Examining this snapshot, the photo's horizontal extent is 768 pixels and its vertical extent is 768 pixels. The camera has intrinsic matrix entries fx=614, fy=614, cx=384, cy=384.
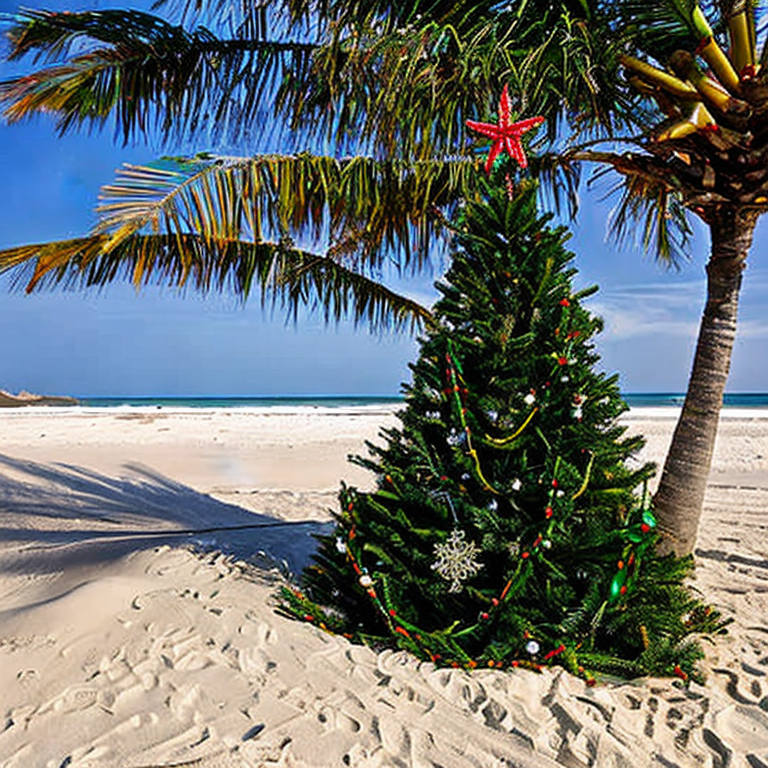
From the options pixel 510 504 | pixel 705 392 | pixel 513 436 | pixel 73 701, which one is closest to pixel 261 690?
pixel 73 701

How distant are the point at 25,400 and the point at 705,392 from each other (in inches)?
2023

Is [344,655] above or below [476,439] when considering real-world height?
below

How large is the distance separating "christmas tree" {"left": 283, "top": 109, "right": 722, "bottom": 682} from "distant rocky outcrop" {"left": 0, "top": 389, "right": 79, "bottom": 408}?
1778 inches

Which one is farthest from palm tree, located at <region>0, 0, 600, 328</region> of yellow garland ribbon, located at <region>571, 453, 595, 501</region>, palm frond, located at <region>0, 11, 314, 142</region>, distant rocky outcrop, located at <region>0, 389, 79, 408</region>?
distant rocky outcrop, located at <region>0, 389, 79, 408</region>

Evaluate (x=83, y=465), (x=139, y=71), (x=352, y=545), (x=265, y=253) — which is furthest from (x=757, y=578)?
(x=83, y=465)

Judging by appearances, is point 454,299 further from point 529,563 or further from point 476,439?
point 529,563

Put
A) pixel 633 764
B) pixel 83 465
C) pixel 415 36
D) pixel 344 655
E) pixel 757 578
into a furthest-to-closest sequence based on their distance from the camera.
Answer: pixel 83 465, pixel 757 578, pixel 415 36, pixel 344 655, pixel 633 764

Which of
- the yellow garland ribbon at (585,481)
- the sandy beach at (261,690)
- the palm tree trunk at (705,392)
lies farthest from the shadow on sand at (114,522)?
the palm tree trunk at (705,392)

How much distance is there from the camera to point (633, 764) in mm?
2109

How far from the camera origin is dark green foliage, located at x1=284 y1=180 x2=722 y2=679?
→ 2.68 metres

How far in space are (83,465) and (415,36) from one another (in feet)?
26.9

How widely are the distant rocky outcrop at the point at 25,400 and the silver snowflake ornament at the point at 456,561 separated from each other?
149ft

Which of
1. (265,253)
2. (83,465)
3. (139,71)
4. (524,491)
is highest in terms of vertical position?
(139,71)

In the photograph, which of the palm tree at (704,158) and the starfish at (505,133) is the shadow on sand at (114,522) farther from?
the palm tree at (704,158)
